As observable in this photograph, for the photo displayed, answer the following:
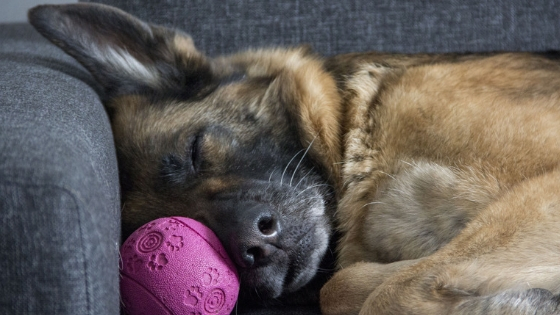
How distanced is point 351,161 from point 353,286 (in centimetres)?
41

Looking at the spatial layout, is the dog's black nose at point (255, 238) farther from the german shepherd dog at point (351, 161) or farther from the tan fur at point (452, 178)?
the tan fur at point (452, 178)

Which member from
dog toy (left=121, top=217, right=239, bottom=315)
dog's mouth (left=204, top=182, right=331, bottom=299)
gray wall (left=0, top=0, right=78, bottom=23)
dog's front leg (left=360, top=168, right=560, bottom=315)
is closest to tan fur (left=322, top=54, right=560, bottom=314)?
dog's front leg (left=360, top=168, right=560, bottom=315)

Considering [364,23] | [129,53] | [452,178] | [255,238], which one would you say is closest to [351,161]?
[452,178]

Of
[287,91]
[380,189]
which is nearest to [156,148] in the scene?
[287,91]

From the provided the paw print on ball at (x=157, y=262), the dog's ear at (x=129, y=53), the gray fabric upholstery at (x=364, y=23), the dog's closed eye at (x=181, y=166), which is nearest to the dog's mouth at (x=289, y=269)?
the paw print on ball at (x=157, y=262)

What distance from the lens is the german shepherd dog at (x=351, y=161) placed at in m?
A: 1.32

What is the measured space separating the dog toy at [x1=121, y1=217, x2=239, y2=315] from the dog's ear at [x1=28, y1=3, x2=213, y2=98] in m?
0.61

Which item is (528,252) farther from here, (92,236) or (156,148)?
(156,148)

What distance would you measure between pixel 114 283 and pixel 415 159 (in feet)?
2.74

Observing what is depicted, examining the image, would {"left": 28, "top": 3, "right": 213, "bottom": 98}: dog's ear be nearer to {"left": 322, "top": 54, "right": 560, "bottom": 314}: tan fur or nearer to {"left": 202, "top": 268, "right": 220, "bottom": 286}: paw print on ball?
{"left": 322, "top": 54, "right": 560, "bottom": 314}: tan fur

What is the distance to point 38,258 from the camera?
993 millimetres

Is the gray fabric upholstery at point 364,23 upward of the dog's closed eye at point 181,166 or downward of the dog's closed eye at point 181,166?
upward

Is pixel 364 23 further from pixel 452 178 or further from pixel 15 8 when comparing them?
pixel 15 8

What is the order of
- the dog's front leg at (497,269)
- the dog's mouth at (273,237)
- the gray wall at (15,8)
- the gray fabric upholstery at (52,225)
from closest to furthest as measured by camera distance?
the gray fabric upholstery at (52,225), the dog's front leg at (497,269), the dog's mouth at (273,237), the gray wall at (15,8)
